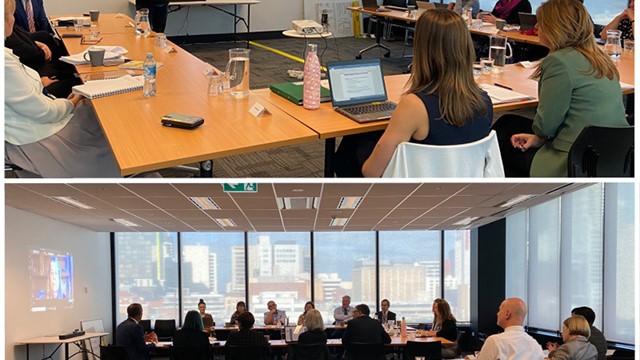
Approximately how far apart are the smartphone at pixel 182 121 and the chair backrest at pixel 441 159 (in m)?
0.82

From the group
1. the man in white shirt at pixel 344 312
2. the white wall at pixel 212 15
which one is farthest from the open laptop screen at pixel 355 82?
the white wall at pixel 212 15

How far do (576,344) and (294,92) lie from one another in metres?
2.38

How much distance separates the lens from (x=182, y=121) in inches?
112

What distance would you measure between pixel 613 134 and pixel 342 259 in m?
8.17

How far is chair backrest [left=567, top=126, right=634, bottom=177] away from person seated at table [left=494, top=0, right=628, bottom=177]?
78 mm

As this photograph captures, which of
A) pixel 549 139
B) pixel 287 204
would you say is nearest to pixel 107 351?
pixel 287 204

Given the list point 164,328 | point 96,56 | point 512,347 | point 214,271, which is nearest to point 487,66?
point 512,347

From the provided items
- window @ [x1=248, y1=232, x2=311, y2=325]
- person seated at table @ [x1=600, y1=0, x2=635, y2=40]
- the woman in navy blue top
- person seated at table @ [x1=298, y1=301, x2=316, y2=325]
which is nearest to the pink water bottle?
the woman in navy blue top

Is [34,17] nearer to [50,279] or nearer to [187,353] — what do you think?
[187,353]

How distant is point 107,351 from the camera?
6512 mm

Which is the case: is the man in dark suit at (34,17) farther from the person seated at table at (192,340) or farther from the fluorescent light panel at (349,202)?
the fluorescent light panel at (349,202)

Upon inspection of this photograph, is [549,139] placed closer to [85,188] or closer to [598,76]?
[598,76]

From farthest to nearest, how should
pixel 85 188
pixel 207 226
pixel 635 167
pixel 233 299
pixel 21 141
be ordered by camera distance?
pixel 233 299 → pixel 207 226 → pixel 85 188 → pixel 635 167 → pixel 21 141

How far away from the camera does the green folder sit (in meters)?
3.32
